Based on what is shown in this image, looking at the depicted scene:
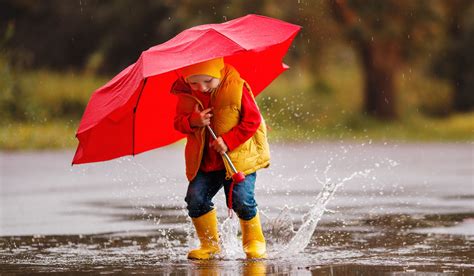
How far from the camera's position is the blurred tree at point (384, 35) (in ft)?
93.4

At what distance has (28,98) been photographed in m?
27.7

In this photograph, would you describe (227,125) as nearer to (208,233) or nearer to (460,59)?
(208,233)

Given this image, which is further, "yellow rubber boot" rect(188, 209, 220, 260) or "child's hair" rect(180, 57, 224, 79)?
"yellow rubber boot" rect(188, 209, 220, 260)

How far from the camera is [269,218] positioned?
10062 mm

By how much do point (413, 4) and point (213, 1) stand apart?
4748 mm

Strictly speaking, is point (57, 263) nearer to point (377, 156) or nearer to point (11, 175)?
point (11, 175)

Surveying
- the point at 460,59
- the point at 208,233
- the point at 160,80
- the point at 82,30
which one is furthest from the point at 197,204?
the point at 82,30

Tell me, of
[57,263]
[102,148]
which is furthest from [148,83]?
[57,263]

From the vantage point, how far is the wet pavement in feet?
24.9

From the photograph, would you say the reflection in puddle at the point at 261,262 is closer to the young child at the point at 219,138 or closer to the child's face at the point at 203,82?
the young child at the point at 219,138

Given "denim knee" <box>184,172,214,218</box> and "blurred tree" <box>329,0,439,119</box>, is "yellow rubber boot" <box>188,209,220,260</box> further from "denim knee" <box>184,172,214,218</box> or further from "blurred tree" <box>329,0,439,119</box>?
"blurred tree" <box>329,0,439,119</box>

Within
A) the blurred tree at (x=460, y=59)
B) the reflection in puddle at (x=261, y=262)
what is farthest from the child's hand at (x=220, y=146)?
the blurred tree at (x=460, y=59)

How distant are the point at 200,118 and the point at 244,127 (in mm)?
278

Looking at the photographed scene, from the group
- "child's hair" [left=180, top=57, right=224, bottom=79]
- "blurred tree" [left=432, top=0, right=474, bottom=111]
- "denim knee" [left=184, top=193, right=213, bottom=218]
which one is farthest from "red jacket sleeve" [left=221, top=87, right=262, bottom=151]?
"blurred tree" [left=432, top=0, right=474, bottom=111]
